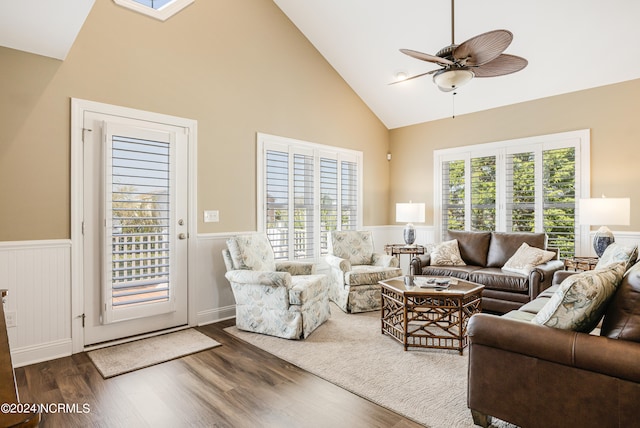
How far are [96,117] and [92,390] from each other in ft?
7.61

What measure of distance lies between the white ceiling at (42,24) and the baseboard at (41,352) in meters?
2.45

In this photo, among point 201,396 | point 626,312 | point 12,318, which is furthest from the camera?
point 12,318

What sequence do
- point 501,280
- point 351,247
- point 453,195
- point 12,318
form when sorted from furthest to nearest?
point 453,195
point 351,247
point 501,280
point 12,318

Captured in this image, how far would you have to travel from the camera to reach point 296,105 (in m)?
5.05

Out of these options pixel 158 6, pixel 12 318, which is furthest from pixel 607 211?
pixel 12 318

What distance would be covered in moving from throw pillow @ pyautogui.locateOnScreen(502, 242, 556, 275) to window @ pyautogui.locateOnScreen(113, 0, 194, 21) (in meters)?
4.72

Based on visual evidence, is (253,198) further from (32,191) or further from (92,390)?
(92,390)

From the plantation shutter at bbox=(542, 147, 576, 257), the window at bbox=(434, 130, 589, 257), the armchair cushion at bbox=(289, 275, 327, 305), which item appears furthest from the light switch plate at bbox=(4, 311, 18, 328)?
the plantation shutter at bbox=(542, 147, 576, 257)

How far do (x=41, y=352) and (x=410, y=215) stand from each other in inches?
186

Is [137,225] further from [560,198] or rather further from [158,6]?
[560,198]

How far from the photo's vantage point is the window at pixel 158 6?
3.50 metres

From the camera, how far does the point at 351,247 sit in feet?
16.8

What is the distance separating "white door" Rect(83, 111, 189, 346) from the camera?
3324 millimetres

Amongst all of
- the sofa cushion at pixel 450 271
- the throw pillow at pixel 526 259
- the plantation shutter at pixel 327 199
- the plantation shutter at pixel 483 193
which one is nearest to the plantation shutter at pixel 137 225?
the plantation shutter at pixel 327 199
